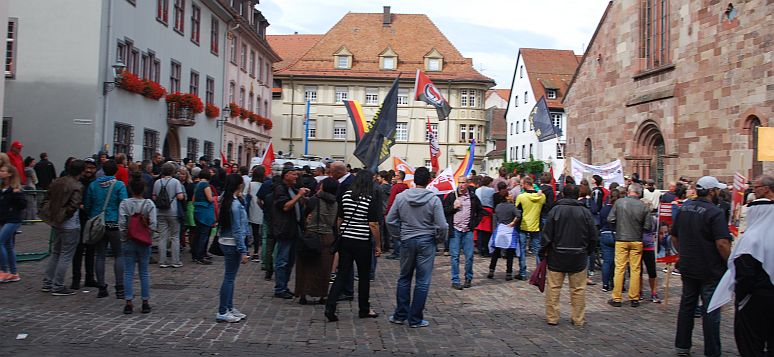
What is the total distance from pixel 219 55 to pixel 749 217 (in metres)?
33.1

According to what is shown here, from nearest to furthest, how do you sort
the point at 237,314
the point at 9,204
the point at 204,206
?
the point at 237,314, the point at 9,204, the point at 204,206

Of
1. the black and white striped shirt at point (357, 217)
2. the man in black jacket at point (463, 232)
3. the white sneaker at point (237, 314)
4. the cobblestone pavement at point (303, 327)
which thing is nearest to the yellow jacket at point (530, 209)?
the man in black jacket at point (463, 232)

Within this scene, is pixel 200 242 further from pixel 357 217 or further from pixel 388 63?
pixel 388 63

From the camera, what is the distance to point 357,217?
862 cm

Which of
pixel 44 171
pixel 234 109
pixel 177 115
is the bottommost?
pixel 44 171

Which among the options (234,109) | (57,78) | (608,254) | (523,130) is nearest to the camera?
(608,254)

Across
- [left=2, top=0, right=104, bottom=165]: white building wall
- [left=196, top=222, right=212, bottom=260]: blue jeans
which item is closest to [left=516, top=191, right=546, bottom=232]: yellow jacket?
[left=196, top=222, right=212, bottom=260]: blue jeans

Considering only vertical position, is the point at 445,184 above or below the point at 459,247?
above

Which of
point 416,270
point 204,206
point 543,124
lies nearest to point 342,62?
point 543,124

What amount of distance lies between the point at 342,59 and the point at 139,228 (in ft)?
184

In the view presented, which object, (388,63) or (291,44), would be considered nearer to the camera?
(388,63)

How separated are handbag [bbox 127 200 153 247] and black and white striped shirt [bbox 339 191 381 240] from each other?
235cm

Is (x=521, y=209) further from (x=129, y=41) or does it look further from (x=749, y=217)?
(x=129, y=41)

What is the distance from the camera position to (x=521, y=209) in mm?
13094
